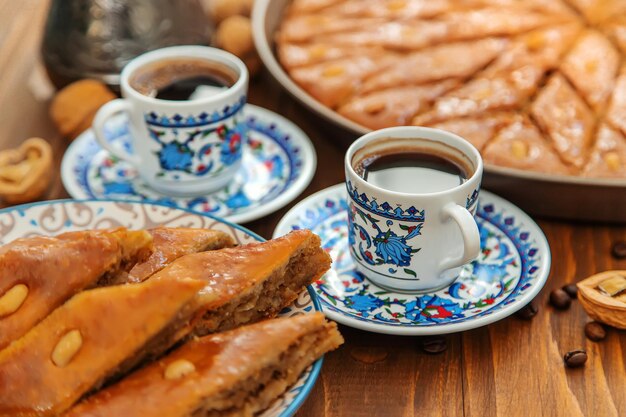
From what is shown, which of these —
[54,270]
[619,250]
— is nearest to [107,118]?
[54,270]

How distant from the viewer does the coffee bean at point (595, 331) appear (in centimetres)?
146

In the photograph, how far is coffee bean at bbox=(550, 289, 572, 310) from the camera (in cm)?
154

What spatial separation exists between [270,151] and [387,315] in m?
0.72

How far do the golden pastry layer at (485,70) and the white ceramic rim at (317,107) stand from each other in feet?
0.23

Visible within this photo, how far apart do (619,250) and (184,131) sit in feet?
3.26

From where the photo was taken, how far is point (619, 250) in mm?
1665

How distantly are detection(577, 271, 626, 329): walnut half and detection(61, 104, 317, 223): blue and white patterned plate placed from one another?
2.22 feet

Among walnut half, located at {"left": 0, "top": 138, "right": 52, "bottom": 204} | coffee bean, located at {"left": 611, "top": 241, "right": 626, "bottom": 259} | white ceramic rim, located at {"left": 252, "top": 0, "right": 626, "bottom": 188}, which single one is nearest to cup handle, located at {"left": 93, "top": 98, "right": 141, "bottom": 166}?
walnut half, located at {"left": 0, "top": 138, "right": 52, "bottom": 204}

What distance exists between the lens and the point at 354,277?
1.56 metres

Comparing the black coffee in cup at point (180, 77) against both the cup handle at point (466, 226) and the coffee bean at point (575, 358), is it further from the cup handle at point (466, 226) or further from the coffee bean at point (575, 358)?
the coffee bean at point (575, 358)

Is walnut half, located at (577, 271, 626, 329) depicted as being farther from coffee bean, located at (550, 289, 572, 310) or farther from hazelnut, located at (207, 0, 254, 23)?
hazelnut, located at (207, 0, 254, 23)

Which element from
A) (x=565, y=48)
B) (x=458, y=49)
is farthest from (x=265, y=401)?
(x=565, y=48)

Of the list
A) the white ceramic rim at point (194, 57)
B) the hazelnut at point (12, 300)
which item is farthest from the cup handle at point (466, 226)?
the hazelnut at point (12, 300)

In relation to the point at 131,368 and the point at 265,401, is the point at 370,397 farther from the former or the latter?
the point at 131,368
